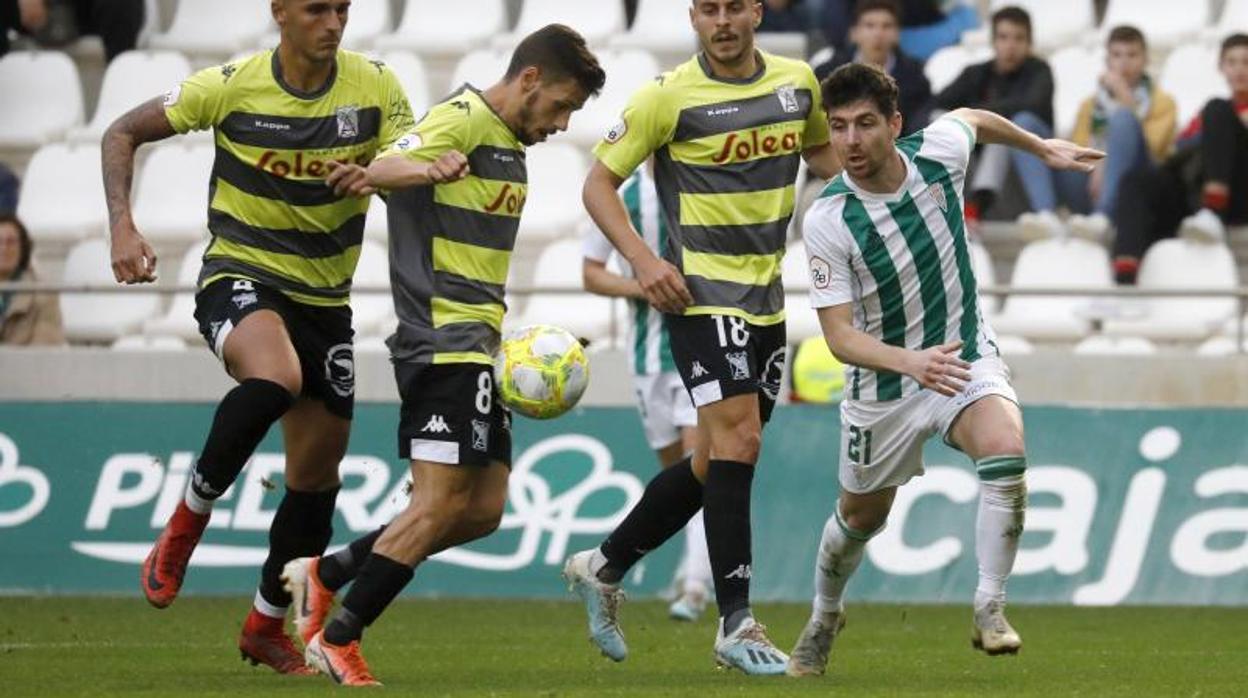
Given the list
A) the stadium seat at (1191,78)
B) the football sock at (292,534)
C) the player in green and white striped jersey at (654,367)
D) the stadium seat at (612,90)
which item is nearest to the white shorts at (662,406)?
the player in green and white striped jersey at (654,367)

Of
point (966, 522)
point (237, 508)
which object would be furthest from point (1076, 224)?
point (237, 508)

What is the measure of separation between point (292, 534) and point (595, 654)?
138cm

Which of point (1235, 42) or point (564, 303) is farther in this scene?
point (564, 303)

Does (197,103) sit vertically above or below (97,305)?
above

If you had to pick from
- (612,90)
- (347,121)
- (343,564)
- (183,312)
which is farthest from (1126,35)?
(343,564)

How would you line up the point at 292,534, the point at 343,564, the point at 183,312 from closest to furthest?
the point at 343,564
the point at 292,534
the point at 183,312

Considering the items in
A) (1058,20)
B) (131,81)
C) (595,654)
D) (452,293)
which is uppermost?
(452,293)

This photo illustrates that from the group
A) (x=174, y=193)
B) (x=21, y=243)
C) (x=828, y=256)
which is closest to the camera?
(x=828, y=256)

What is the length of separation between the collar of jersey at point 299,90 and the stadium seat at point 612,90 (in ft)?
26.9

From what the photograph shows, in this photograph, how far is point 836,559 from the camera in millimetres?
9281

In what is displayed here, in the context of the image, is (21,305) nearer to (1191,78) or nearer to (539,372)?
(539,372)

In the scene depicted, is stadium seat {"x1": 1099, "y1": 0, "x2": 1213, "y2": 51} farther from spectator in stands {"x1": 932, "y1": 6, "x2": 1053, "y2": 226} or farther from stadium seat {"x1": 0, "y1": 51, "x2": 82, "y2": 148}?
stadium seat {"x1": 0, "y1": 51, "x2": 82, "y2": 148}

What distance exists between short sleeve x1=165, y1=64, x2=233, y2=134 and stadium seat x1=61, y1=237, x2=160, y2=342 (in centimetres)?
717

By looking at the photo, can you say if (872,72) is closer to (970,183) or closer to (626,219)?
(626,219)
